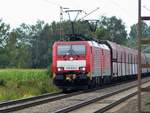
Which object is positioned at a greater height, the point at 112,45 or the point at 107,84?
the point at 112,45

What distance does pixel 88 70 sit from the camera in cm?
3105

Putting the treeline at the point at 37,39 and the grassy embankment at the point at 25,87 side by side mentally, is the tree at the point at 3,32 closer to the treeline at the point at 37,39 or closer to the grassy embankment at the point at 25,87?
the treeline at the point at 37,39

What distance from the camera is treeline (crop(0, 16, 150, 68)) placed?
102 m

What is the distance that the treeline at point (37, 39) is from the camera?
4001 inches

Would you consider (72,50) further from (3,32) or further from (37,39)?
(37,39)

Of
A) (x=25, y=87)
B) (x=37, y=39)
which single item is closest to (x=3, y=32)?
(x=37, y=39)

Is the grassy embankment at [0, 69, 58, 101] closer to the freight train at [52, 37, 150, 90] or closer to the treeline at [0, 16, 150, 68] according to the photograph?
the freight train at [52, 37, 150, 90]

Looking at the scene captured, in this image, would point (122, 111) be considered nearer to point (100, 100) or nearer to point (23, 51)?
point (100, 100)

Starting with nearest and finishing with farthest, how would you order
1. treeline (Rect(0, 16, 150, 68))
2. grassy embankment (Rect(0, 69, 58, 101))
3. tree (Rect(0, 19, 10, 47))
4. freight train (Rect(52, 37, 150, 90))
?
grassy embankment (Rect(0, 69, 58, 101))
freight train (Rect(52, 37, 150, 90))
treeline (Rect(0, 16, 150, 68))
tree (Rect(0, 19, 10, 47))

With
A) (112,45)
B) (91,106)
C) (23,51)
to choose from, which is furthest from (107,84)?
(23,51)

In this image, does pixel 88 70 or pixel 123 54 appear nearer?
pixel 88 70

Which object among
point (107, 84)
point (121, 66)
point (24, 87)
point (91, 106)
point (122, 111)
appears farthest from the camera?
point (121, 66)

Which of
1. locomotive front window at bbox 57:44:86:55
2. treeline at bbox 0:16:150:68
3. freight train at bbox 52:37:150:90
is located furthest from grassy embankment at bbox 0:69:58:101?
treeline at bbox 0:16:150:68

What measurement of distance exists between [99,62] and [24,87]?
15.7ft
